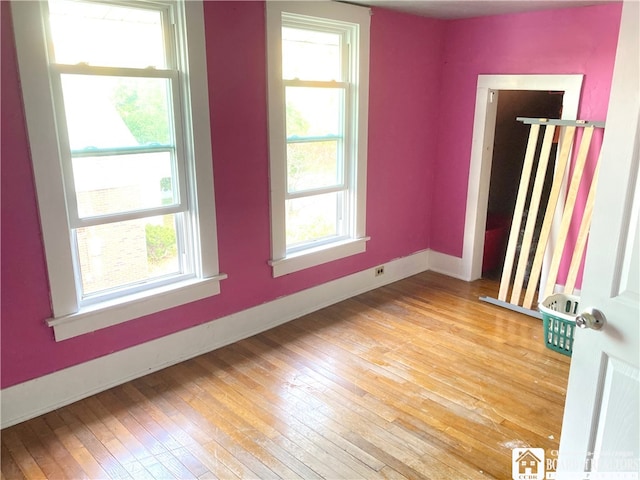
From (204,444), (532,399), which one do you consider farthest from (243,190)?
(532,399)

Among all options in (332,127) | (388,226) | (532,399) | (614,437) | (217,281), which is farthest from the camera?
(388,226)

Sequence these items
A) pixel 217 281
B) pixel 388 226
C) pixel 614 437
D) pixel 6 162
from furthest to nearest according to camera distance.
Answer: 1. pixel 388 226
2. pixel 217 281
3. pixel 6 162
4. pixel 614 437

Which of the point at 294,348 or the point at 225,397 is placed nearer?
the point at 225,397

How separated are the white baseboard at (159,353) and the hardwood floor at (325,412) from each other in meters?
0.07

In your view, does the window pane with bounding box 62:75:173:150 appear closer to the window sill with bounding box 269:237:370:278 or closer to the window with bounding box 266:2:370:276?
the window with bounding box 266:2:370:276

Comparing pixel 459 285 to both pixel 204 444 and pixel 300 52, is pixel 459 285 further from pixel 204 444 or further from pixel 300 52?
pixel 204 444

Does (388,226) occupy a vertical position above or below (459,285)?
above

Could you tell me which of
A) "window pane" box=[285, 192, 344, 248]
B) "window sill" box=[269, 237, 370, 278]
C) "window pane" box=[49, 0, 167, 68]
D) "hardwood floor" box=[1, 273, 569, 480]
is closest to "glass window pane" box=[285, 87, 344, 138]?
"window pane" box=[285, 192, 344, 248]

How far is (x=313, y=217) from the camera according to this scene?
12.9 ft

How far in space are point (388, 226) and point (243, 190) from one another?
5.31 feet

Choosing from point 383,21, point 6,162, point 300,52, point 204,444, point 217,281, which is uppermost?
point 383,21

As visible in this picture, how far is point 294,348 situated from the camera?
3408 mm

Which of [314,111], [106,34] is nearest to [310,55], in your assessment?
[314,111]

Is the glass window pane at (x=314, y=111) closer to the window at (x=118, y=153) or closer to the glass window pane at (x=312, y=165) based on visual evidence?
the glass window pane at (x=312, y=165)
